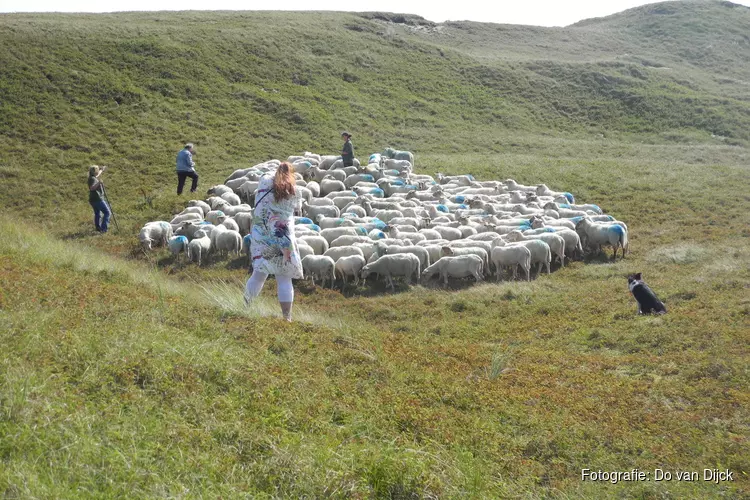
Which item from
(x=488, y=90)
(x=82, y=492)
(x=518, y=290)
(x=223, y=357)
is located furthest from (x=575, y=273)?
(x=488, y=90)

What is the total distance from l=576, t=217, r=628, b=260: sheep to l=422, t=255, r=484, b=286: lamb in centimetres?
445

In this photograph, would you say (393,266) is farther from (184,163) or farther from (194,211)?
(184,163)

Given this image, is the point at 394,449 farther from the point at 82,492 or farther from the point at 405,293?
the point at 405,293

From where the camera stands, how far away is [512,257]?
15891mm

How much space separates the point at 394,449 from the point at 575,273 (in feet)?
39.8

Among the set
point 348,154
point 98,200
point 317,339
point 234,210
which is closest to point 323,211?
point 234,210

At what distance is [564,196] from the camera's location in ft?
74.3

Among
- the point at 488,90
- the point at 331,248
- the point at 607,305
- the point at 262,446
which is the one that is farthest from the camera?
the point at 488,90

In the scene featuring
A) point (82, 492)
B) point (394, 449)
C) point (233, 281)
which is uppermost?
point (82, 492)

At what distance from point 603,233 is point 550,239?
190cm

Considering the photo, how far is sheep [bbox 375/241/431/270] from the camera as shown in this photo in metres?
15.9

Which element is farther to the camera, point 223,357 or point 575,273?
point 575,273

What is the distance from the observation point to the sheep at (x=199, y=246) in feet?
54.7

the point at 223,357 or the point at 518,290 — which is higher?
the point at 223,357
